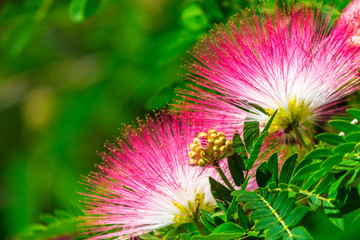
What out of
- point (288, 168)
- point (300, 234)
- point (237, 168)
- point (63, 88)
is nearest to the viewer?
point (300, 234)

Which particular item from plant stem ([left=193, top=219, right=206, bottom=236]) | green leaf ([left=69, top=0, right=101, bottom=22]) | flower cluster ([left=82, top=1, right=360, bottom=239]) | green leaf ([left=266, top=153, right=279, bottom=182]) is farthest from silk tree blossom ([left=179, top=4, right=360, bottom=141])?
green leaf ([left=69, top=0, right=101, bottom=22])

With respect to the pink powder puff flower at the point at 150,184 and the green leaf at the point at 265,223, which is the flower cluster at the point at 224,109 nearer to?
the pink powder puff flower at the point at 150,184

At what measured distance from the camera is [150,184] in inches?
60.7

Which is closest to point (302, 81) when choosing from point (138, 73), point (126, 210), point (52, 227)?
point (126, 210)

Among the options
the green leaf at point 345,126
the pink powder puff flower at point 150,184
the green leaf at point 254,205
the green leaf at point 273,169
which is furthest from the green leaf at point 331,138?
the pink powder puff flower at point 150,184

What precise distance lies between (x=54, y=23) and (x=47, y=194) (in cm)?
157

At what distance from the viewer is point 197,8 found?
229 cm

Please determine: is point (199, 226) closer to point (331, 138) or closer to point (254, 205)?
point (254, 205)

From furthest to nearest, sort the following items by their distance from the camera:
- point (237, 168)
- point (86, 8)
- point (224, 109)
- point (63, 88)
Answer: point (63, 88)
point (86, 8)
point (224, 109)
point (237, 168)

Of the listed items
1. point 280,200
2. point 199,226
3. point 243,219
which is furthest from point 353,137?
point 199,226

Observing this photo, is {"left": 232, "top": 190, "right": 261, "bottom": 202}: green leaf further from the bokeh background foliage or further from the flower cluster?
the bokeh background foliage

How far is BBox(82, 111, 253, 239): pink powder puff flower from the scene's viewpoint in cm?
156

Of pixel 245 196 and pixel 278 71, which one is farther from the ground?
pixel 278 71

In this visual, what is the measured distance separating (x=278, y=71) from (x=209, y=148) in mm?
329
